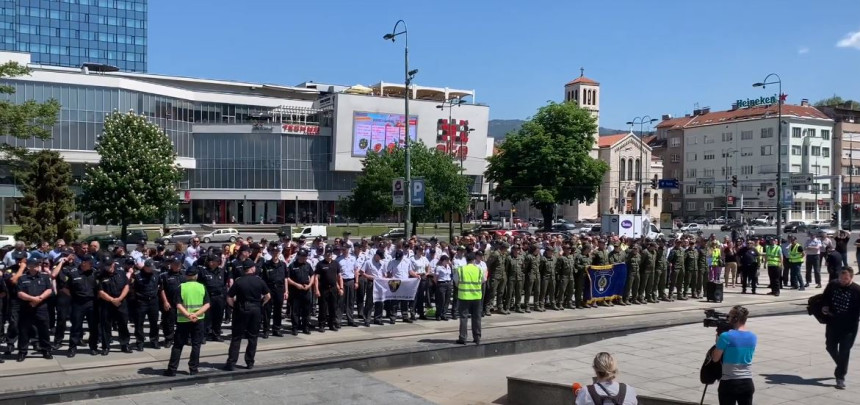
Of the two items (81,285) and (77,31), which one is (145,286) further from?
(77,31)

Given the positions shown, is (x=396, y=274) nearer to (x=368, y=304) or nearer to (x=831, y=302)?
(x=368, y=304)

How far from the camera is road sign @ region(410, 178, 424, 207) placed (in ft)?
98.3

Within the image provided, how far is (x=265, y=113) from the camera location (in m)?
84.8

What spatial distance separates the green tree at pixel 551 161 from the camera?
6656cm

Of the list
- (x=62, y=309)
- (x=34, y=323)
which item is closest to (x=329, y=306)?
(x=62, y=309)

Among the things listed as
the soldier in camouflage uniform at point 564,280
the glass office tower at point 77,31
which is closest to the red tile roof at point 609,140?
the glass office tower at point 77,31

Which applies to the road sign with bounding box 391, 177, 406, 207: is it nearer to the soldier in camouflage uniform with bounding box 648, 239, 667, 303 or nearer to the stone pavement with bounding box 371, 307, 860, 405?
the soldier in camouflage uniform with bounding box 648, 239, 667, 303

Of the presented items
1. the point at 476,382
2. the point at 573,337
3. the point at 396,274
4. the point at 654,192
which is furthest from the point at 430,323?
the point at 654,192

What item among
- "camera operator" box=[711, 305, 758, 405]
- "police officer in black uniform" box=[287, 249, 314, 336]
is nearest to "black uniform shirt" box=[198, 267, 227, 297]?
"police officer in black uniform" box=[287, 249, 314, 336]

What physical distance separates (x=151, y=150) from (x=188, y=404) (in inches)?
1559

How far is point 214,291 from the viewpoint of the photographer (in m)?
13.1

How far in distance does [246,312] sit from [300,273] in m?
3.30

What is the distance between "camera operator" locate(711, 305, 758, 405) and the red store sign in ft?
A: 254

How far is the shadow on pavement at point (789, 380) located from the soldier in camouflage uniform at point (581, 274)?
8459 mm
